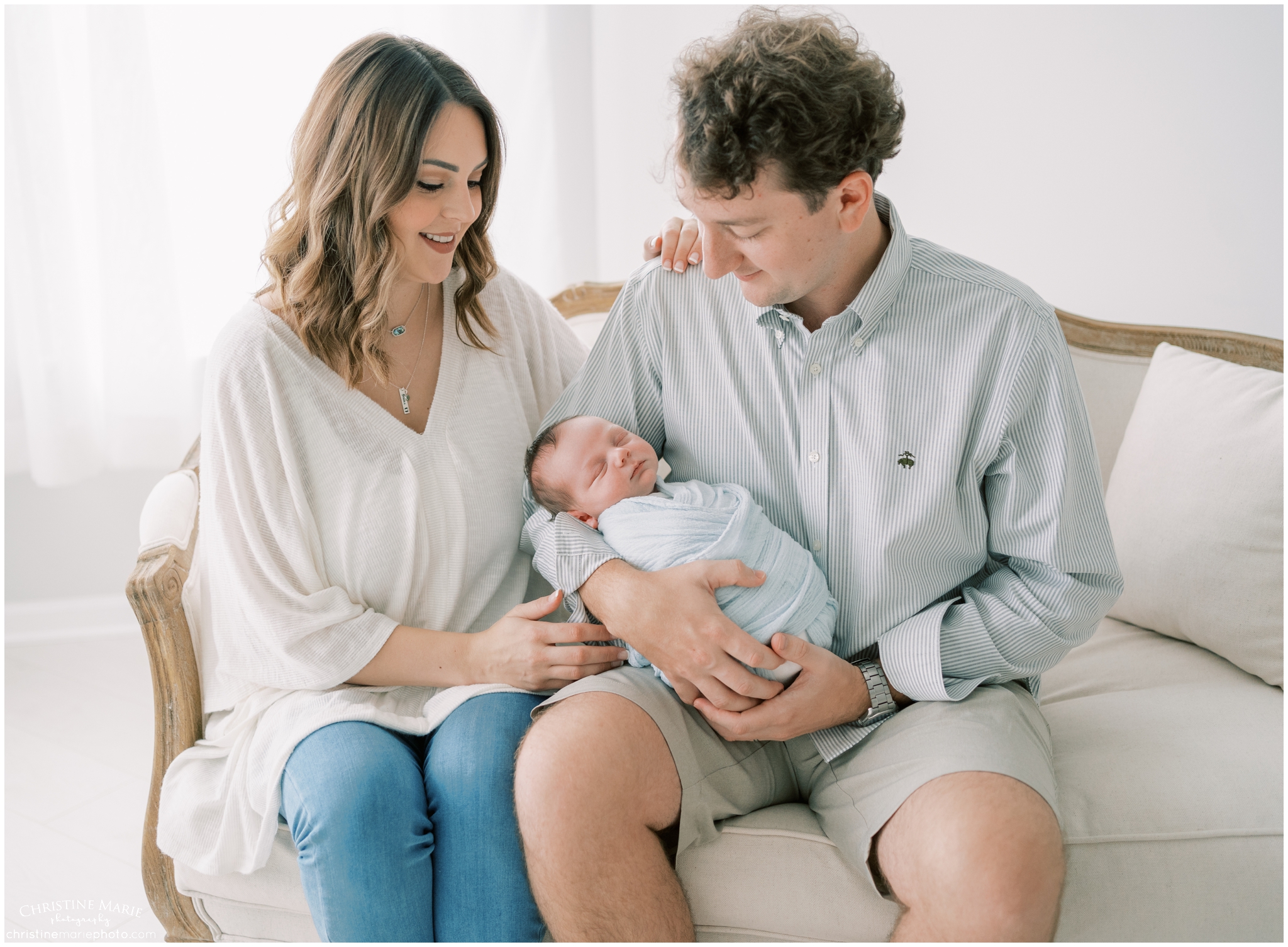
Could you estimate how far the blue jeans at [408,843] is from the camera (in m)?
1.21

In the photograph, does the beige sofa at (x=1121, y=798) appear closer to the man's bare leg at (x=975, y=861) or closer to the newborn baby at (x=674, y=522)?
the man's bare leg at (x=975, y=861)

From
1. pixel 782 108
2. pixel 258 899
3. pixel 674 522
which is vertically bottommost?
pixel 258 899

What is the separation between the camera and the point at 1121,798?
1.27m

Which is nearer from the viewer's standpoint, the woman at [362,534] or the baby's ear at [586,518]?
the woman at [362,534]

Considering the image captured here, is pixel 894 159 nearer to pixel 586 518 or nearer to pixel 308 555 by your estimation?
pixel 586 518

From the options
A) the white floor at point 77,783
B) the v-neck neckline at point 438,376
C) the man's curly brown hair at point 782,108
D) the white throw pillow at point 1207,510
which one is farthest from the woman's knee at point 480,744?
the white throw pillow at point 1207,510

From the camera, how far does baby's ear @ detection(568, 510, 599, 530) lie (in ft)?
4.81

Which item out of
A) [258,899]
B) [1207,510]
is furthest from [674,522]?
[1207,510]

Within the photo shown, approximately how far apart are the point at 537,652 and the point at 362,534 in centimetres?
33

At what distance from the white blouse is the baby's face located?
0.15 metres

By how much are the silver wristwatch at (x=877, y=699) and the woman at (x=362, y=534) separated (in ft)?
1.20

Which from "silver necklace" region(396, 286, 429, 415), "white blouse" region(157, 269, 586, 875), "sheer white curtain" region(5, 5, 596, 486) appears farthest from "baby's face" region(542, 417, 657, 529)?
"sheer white curtain" region(5, 5, 596, 486)

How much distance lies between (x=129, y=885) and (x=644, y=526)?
1409 mm

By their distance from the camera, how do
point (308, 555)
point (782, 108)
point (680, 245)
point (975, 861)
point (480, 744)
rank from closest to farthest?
point (975, 861)
point (782, 108)
point (480, 744)
point (308, 555)
point (680, 245)
